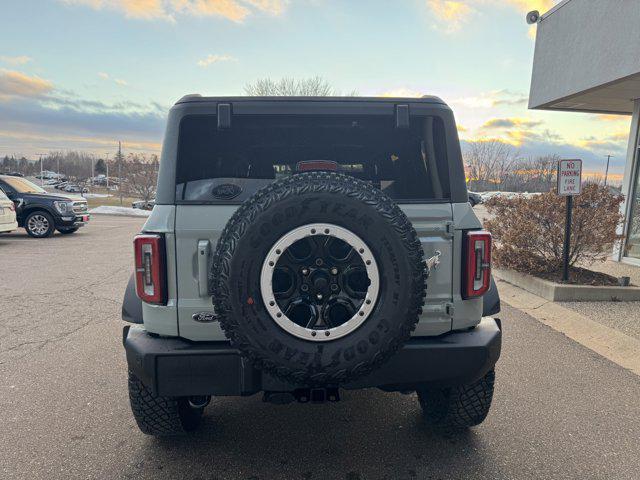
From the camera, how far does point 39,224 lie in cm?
1273

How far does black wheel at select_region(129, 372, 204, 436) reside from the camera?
2525 millimetres

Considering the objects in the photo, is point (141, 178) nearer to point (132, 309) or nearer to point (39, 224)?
point (39, 224)

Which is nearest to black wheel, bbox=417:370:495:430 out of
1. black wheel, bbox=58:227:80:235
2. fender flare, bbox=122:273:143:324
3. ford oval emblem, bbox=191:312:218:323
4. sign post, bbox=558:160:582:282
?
ford oval emblem, bbox=191:312:218:323

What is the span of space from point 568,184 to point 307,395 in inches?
225

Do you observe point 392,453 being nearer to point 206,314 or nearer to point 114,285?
point 206,314

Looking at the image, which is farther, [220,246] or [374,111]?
[374,111]

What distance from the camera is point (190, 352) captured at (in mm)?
2121

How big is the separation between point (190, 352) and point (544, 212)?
6.46 m

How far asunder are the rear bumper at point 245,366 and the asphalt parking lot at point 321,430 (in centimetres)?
65

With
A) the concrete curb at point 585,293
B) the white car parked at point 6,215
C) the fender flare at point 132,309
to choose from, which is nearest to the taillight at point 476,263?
the fender flare at point 132,309

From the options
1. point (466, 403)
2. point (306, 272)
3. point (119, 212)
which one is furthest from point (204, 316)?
point (119, 212)

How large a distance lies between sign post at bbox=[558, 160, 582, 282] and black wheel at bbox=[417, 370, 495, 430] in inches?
179

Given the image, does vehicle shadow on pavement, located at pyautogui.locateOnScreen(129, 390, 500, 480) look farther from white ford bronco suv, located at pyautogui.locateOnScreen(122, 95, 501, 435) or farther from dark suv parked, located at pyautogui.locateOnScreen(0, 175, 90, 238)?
dark suv parked, located at pyautogui.locateOnScreen(0, 175, 90, 238)

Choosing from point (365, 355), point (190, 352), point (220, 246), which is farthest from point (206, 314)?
point (365, 355)
